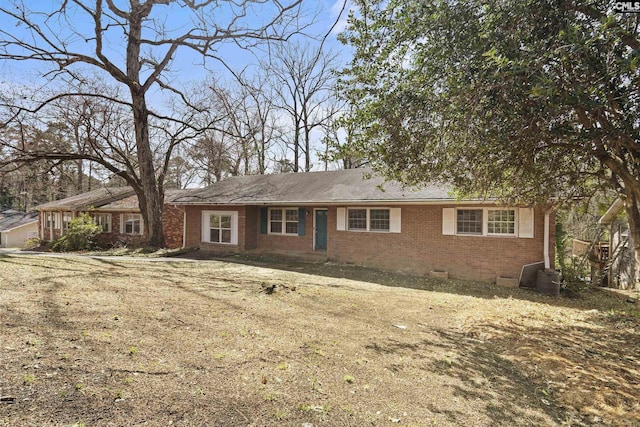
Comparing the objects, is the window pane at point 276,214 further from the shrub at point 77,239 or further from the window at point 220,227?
the shrub at point 77,239

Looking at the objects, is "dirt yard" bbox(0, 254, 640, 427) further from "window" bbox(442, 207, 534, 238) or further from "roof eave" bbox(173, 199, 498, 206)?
"roof eave" bbox(173, 199, 498, 206)

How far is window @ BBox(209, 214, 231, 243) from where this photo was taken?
17125 mm

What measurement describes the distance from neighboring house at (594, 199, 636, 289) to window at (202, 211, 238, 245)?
1480 centimetres

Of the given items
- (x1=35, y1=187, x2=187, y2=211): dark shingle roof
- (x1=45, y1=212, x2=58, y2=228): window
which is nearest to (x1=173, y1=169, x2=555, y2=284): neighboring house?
(x1=35, y1=187, x2=187, y2=211): dark shingle roof

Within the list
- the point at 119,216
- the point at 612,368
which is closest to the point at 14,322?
the point at 612,368

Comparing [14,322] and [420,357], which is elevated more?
[14,322]

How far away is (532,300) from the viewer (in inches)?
370

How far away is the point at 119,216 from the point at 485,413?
930 inches

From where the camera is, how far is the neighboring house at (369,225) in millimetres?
11055

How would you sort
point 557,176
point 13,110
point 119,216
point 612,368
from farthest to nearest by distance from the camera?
point 119,216, point 13,110, point 557,176, point 612,368

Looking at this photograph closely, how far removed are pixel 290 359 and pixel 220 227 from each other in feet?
45.6

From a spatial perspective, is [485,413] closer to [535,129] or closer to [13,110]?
[535,129]

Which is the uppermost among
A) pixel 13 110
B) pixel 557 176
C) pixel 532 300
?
pixel 13 110

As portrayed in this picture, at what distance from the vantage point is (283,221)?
53.4 feet
